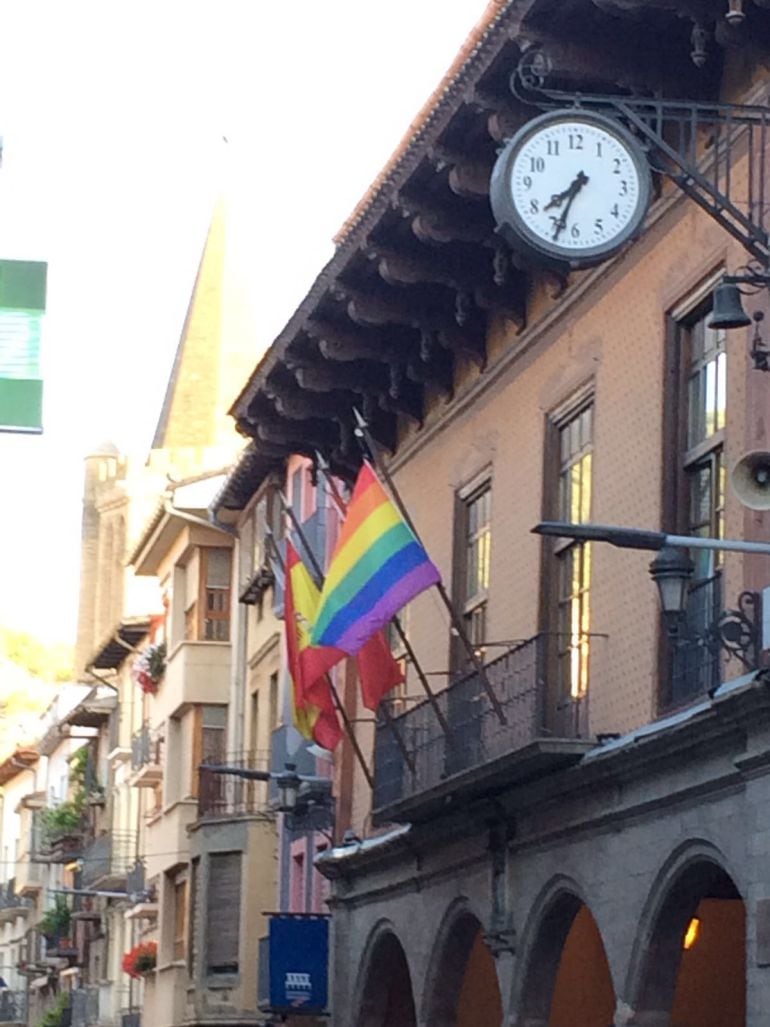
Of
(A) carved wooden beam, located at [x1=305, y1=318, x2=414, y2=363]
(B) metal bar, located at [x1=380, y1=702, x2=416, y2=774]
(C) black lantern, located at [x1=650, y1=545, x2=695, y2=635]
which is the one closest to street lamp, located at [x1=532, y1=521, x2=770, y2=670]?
(C) black lantern, located at [x1=650, y1=545, x2=695, y2=635]

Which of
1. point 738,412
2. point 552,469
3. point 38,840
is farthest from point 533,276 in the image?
point 38,840

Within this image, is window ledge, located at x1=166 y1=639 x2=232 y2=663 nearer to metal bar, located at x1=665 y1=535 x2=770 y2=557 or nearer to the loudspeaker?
the loudspeaker

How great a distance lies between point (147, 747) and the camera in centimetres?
5028

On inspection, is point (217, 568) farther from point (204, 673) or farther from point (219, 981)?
point (219, 981)

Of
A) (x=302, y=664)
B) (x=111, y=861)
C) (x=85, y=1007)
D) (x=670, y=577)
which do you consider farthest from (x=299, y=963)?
(x=85, y=1007)

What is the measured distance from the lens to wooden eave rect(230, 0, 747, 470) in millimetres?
19391

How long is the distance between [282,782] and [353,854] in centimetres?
332

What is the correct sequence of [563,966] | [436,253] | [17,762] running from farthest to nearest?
[17,762] < [436,253] < [563,966]

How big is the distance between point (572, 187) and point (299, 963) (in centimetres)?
1439

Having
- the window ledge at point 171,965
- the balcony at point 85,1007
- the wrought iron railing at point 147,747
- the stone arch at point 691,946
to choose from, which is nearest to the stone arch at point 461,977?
the stone arch at point 691,946

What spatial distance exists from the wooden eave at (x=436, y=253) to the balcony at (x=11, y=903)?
50.7 meters

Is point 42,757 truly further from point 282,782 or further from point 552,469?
point 552,469

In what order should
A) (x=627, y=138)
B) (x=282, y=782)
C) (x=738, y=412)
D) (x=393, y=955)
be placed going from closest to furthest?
(x=627, y=138), (x=738, y=412), (x=393, y=955), (x=282, y=782)

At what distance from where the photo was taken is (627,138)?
56.1 feet
